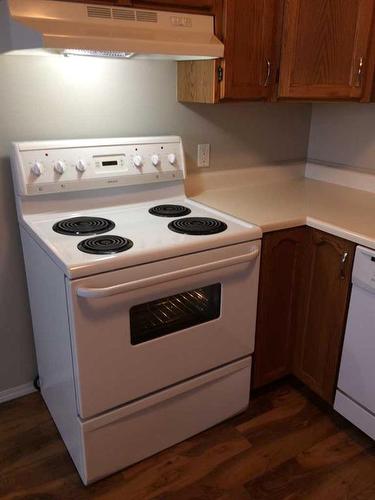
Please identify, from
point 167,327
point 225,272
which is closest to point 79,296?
point 167,327

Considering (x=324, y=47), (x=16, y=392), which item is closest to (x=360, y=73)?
(x=324, y=47)

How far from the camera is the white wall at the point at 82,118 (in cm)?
169

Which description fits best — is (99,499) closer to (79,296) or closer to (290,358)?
(79,296)

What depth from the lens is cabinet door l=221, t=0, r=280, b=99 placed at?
166cm

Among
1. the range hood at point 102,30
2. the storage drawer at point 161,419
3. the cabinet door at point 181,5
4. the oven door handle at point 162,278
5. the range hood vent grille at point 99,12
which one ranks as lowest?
the storage drawer at point 161,419

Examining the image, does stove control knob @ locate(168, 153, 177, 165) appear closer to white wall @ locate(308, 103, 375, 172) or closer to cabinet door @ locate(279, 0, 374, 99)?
cabinet door @ locate(279, 0, 374, 99)

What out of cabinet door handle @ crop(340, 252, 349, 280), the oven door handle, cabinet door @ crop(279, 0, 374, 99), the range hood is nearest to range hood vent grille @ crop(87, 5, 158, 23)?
the range hood

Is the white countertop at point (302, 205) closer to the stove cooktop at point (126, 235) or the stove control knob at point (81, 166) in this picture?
the stove cooktop at point (126, 235)

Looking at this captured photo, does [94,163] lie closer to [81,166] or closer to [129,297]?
[81,166]

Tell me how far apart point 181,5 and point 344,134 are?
1.22 meters

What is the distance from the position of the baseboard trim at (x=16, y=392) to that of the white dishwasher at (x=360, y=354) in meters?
1.41

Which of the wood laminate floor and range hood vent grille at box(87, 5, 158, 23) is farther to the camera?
the wood laminate floor

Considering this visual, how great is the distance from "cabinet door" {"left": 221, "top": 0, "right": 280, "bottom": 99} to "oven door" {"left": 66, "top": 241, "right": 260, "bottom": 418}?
664mm

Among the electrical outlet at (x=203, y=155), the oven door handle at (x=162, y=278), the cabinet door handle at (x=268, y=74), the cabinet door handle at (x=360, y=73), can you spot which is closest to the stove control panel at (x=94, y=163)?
the electrical outlet at (x=203, y=155)
